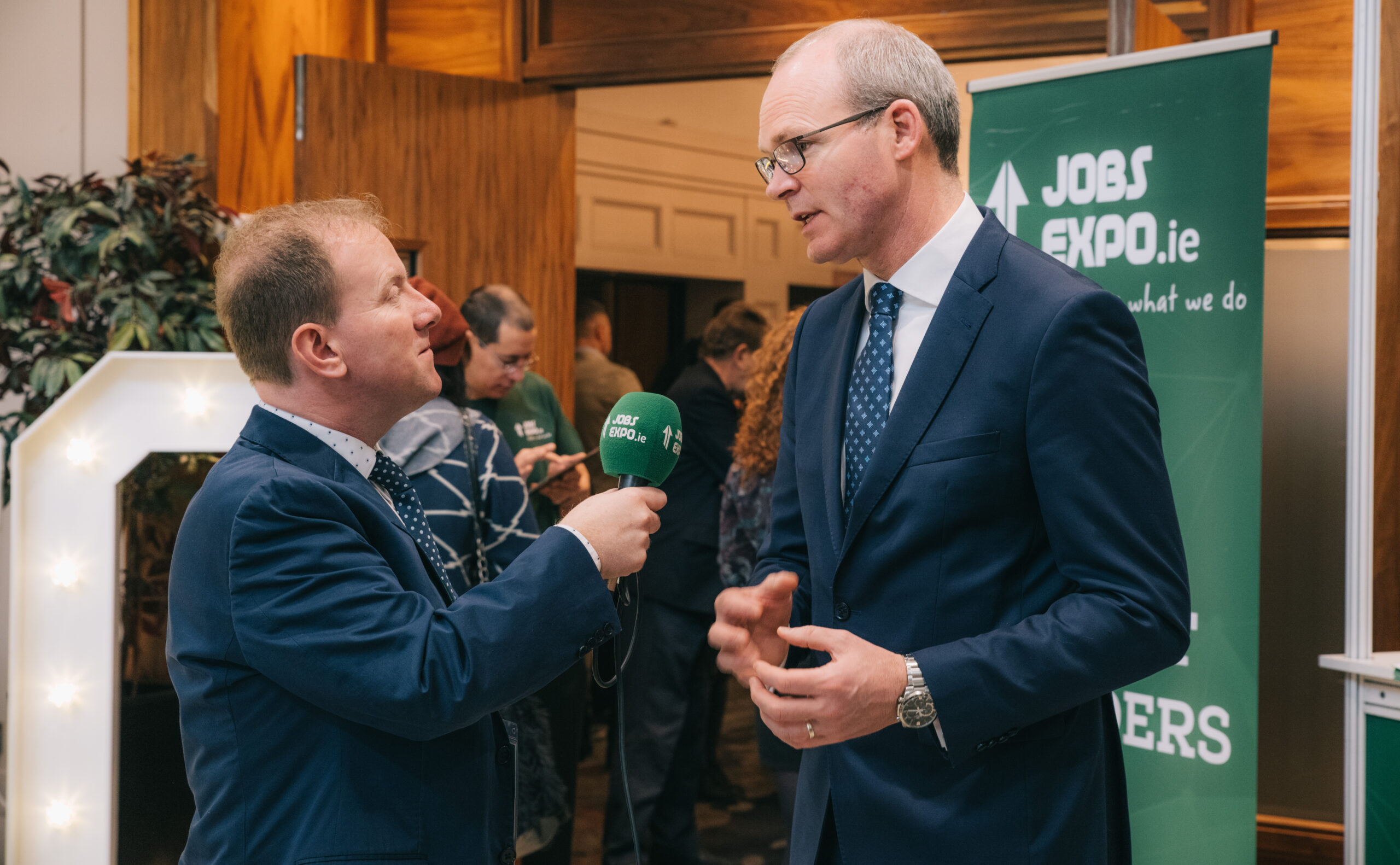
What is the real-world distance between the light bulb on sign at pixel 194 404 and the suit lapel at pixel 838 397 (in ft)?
5.11

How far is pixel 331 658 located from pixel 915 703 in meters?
0.55

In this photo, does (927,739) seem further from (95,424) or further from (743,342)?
A: (743,342)

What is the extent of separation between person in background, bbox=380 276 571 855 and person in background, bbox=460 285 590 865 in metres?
0.12

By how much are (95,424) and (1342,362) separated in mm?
3490

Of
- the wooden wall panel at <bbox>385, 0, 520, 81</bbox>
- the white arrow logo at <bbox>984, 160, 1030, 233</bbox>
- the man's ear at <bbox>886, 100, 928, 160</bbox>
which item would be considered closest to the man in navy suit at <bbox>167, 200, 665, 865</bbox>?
the man's ear at <bbox>886, 100, 928, 160</bbox>

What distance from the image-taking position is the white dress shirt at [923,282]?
1.29m

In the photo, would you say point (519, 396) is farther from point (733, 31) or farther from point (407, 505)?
point (407, 505)

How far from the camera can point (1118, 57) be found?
97.3 inches

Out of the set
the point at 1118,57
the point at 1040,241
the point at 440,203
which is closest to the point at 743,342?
the point at 440,203

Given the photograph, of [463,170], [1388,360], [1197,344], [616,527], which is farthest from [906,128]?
Result: [463,170]

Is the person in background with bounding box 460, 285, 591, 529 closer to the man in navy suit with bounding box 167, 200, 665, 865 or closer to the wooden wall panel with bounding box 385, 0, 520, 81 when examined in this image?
the wooden wall panel with bounding box 385, 0, 520, 81

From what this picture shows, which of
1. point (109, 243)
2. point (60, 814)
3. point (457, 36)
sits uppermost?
point (457, 36)

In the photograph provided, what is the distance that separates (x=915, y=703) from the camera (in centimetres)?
109

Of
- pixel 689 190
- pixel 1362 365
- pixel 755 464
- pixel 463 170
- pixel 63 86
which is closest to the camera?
pixel 1362 365
